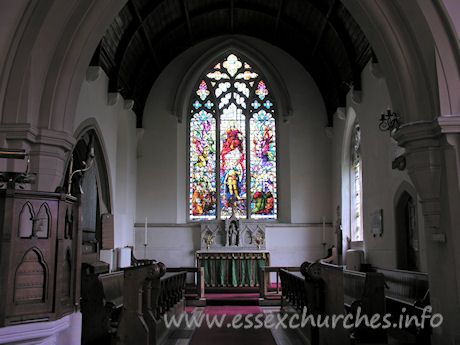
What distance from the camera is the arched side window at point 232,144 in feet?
39.3

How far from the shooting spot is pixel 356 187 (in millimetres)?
10438

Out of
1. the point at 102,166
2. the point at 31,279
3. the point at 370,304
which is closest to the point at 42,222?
the point at 31,279

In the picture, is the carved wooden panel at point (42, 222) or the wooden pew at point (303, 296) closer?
the carved wooden panel at point (42, 222)

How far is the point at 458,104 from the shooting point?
186 inches

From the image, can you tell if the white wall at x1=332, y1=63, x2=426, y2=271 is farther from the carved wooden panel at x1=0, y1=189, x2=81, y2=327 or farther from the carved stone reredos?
the carved wooden panel at x1=0, y1=189, x2=81, y2=327

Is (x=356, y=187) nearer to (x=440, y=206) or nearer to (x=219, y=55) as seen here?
(x=219, y=55)

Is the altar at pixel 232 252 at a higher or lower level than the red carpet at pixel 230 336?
higher

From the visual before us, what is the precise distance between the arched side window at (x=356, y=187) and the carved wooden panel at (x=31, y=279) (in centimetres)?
772

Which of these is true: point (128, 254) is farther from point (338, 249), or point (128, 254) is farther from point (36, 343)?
point (36, 343)

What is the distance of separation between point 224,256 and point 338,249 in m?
2.47

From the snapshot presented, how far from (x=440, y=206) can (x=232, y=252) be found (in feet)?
22.0

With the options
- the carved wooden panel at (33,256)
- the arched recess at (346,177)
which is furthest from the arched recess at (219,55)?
the carved wooden panel at (33,256)

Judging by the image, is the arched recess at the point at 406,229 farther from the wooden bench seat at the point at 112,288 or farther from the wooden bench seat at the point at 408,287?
the wooden bench seat at the point at 112,288

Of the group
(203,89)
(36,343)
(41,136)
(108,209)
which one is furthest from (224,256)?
(36,343)
